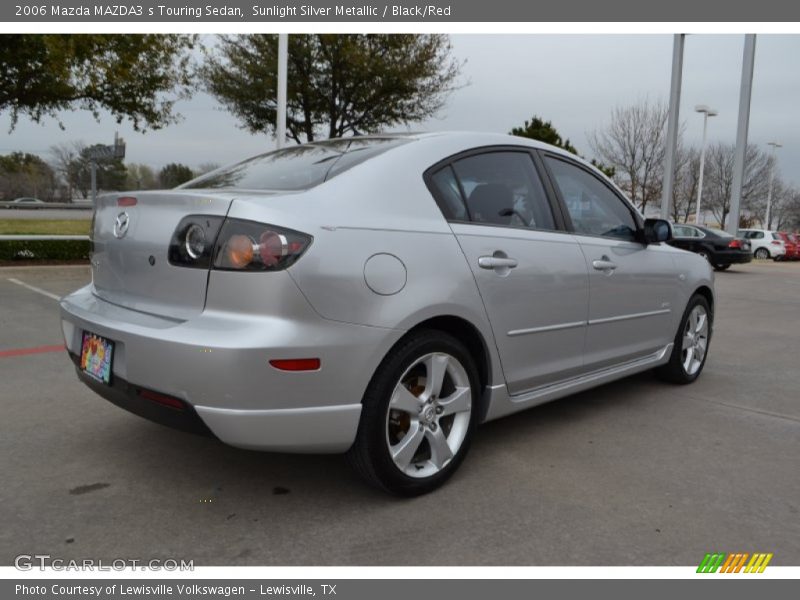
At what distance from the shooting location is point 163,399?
8.20 feet

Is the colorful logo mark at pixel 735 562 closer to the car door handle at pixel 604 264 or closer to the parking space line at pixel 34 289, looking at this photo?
the car door handle at pixel 604 264

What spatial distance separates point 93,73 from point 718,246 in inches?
688

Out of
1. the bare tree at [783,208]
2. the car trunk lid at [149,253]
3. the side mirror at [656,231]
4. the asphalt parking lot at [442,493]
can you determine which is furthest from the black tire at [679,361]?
the bare tree at [783,208]

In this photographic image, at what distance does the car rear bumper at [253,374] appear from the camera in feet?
7.72

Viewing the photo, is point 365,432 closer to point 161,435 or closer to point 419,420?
point 419,420

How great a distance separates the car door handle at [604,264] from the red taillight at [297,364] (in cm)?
196

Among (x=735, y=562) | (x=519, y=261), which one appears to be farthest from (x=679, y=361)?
(x=735, y=562)

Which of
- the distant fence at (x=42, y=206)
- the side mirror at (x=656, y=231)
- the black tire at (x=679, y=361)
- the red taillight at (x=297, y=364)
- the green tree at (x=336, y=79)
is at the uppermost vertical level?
→ the green tree at (x=336, y=79)

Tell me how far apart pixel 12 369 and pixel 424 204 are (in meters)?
3.69

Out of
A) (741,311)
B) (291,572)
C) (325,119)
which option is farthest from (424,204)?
(325,119)

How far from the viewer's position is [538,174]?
12.0 ft

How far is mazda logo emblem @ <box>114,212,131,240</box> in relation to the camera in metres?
2.84

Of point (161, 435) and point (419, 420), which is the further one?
point (161, 435)

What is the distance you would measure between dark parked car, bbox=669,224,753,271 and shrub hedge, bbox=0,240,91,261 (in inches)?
623
